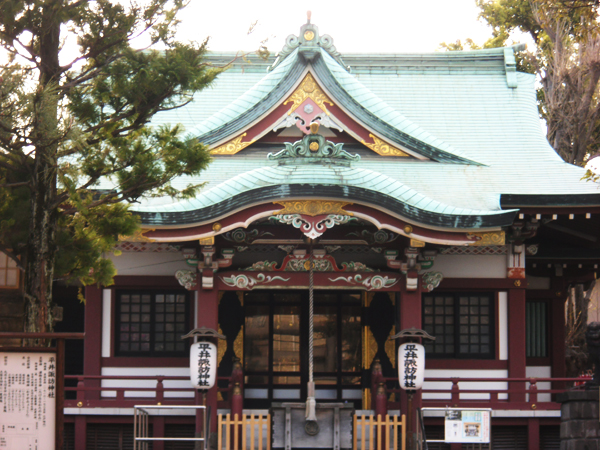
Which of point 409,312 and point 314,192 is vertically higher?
point 314,192

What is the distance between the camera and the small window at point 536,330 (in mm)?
16297

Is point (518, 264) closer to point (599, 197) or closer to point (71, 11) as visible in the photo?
point (599, 197)

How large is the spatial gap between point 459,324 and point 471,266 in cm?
112

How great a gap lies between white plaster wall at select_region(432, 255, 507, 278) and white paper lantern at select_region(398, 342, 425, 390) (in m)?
2.36

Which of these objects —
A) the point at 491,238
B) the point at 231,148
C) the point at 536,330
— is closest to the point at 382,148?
the point at 231,148

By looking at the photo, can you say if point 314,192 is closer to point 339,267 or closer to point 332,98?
point 339,267

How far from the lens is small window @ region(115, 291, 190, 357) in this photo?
567 inches

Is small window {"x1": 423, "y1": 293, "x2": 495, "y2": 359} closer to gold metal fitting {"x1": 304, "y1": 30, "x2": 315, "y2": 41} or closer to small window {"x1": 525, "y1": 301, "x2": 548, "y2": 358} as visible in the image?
small window {"x1": 525, "y1": 301, "x2": 548, "y2": 358}

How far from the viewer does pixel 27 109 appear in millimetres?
8641

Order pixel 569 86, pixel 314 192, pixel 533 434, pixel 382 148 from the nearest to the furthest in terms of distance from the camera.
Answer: pixel 314 192 < pixel 533 434 < pixel 382 148 < pixel 569 86

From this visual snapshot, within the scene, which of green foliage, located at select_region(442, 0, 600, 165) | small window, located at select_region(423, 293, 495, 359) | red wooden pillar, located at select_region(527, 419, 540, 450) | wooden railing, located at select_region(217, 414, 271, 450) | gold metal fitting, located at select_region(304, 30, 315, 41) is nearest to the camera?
wooden railing, located at select_region(217, 414, 271, 450)

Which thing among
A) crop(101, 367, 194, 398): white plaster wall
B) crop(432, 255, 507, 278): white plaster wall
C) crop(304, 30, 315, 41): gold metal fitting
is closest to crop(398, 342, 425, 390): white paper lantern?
crop(432, 255, 507, 278): white plaster wall

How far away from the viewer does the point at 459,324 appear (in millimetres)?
14625

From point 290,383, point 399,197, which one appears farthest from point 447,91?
point 290,383
